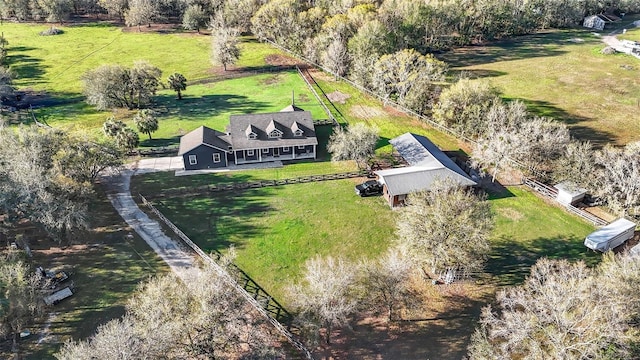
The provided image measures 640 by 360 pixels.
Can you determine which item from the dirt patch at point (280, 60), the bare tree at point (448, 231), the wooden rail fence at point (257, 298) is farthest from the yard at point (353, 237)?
the dirt patch at point (280, 60)

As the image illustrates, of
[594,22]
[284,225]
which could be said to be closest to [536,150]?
[284,225]

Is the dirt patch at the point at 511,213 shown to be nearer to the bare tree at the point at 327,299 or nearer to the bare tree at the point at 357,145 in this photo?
the bare tree at the point at 357,145

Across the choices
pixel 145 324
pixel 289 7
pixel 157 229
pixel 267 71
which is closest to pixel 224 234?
pixel 157 229

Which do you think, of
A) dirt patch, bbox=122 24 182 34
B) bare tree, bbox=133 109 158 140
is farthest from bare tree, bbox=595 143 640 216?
dirt patch, bbox=122 24 182 34

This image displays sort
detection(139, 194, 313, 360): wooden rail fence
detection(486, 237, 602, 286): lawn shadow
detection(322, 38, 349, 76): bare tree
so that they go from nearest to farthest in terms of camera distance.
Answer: detection(139, 194, 313, 360): wooden rail fence
detection(486, 237, 602, 286): lawn shadow
detection(322, 38, 349, 76): bare tree

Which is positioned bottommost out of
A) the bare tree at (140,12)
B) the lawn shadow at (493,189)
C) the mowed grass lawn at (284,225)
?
the mowed grass lawn at (284,225)

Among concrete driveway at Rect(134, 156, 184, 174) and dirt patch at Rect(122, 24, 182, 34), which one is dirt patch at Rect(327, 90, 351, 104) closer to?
concrete driveway at Rect(134, 156, 184, 174)
